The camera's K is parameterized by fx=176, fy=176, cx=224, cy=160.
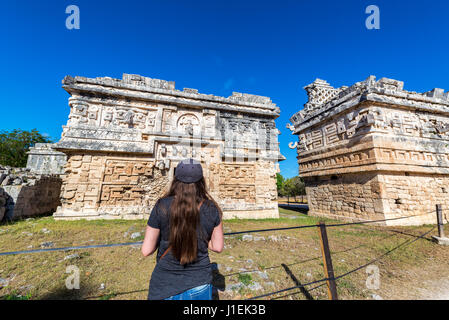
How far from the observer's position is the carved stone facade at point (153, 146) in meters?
7.10

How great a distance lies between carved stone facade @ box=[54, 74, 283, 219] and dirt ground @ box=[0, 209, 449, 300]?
1.90 meters

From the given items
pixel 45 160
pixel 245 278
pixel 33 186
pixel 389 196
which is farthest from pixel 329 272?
pixel 45 160

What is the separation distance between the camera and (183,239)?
1474 mm

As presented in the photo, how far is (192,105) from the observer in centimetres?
852

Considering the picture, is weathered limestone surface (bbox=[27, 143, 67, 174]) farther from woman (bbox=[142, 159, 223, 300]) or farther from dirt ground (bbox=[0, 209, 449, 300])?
woman (bbox=[142, 159, 223, 300])

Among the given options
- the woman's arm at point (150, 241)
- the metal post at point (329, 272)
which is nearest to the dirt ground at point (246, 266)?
the metal post at point (329, 272)

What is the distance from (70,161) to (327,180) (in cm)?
1217

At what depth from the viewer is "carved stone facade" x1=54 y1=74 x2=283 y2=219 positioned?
23.3ft

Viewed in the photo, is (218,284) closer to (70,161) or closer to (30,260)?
(30,260)

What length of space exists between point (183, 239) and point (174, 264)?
25 cm

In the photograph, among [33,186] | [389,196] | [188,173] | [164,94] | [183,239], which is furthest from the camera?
[164,94]

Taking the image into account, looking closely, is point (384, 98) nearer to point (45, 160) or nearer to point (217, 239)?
point (217, 239)

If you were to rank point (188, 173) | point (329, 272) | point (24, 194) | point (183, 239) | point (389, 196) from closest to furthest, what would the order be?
point (183, 239), point (188, 173), point (329, 272), point (24, 194), point (389, 196)

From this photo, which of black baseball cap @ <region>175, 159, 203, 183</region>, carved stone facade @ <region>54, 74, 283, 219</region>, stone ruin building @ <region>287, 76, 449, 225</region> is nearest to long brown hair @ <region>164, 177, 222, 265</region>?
black baseball cap @ <region>175, 159, 203, 183</region>
